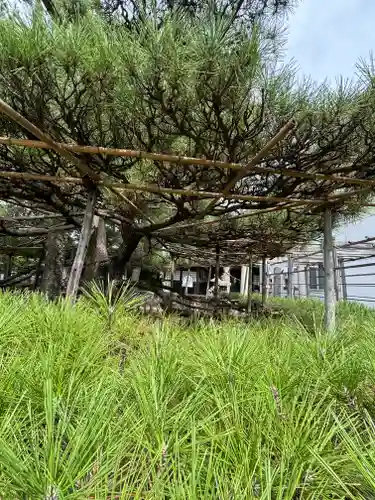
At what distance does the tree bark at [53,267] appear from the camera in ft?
15.4

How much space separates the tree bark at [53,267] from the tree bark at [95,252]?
0.46 meters

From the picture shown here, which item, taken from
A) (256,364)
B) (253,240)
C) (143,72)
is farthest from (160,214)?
(256,364)

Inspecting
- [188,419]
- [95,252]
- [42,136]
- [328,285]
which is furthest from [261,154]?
[95,252]

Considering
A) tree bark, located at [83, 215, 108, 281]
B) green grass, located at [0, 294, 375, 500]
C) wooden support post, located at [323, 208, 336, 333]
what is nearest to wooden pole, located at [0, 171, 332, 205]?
wooden support post, located at [323, 208, 336, 333]

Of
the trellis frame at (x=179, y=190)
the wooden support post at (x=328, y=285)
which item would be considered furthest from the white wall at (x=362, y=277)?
the trellis frame at (x=179, y=190)

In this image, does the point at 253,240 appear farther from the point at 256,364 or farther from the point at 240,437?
the point at 240,437

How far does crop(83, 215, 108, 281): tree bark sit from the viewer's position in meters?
4.78

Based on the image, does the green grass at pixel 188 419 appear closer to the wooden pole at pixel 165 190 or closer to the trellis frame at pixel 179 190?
the trellis frame at pixel 179 190

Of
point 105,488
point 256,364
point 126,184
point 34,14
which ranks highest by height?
point 34,14

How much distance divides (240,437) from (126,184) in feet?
7.66

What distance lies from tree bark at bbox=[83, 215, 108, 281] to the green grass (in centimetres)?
334

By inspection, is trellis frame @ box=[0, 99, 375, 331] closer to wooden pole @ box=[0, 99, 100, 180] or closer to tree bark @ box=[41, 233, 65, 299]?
wooden pole @ box=[0, 99, 100, 180]

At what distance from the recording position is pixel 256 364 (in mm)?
1113

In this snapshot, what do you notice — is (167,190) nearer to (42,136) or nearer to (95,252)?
(42,136)
